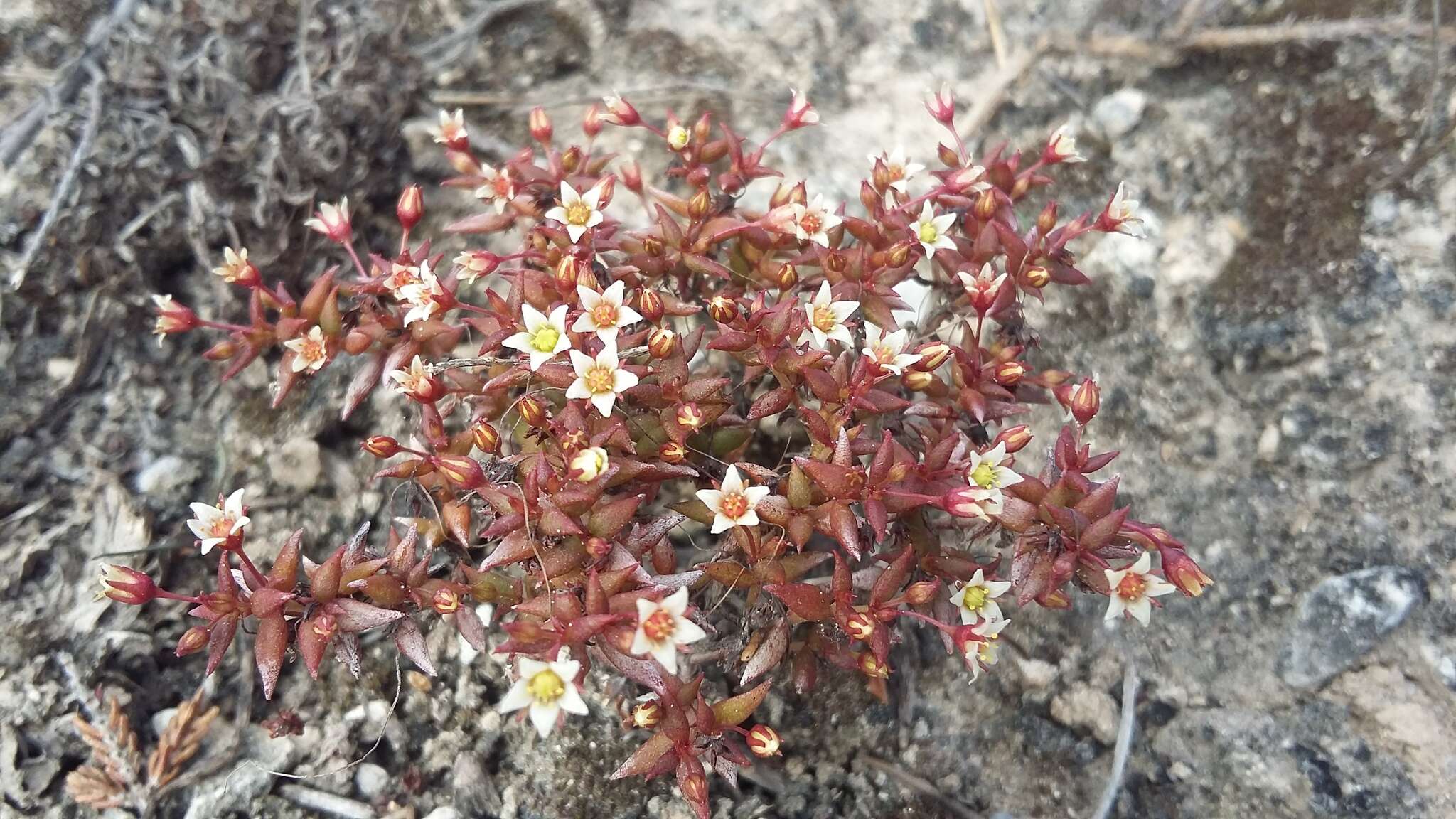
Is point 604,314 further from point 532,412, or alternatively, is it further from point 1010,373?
point 1010,373

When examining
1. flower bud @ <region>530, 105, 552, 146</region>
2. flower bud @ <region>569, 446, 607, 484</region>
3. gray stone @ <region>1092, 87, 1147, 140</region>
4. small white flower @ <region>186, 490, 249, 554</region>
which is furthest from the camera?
gray stone @ <region>1092, 87, 1147, 140</region>

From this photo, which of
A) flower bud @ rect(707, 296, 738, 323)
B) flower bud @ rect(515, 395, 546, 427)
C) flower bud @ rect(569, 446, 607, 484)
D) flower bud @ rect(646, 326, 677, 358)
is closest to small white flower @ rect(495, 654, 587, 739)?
flower bud @ rect(569, 446, 607, 484)

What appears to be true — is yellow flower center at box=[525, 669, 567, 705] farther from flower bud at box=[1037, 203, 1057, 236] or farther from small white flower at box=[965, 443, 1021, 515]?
flower bud at box=[1037, 203, 1057, 236]

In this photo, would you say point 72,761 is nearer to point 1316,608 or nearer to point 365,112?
point 365,112

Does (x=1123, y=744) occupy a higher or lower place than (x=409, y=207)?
lower

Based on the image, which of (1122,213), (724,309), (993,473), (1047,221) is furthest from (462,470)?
(1122,213)

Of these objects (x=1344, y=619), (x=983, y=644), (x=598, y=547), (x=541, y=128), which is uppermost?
(x=541, y=128)

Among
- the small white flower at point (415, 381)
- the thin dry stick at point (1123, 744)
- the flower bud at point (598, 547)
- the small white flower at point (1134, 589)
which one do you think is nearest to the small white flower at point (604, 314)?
the small white flower at point (415, 381)
